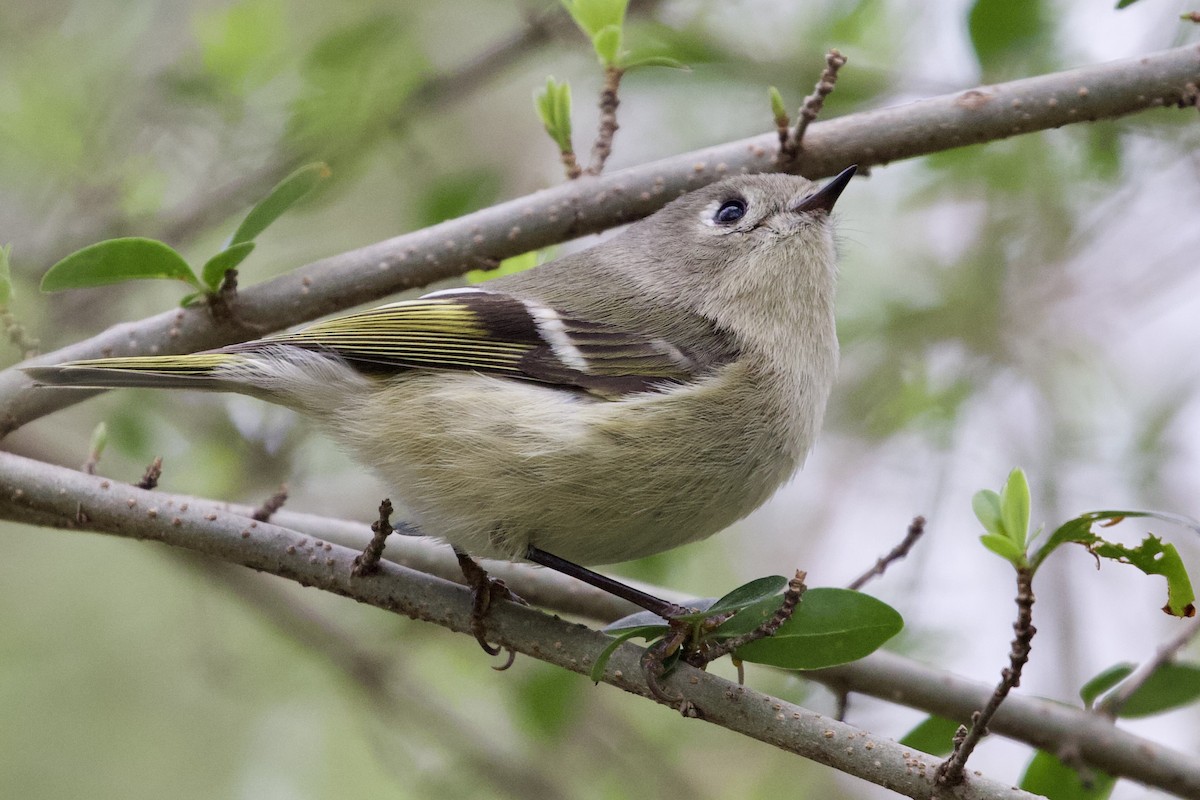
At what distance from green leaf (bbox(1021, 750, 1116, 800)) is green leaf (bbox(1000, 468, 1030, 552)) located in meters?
0.87

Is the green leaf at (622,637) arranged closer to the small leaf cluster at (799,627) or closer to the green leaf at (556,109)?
the small leaf cluster at (799,627)

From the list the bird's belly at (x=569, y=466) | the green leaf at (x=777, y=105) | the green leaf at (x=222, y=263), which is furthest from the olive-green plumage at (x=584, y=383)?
the green leaf at (x=777, y=105)

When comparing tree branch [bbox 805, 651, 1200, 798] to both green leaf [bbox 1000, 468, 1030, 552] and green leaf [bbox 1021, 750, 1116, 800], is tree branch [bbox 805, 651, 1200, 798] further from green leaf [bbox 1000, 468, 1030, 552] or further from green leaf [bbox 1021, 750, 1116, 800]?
green leaf [bbox 1000, 468, 1030, 552]

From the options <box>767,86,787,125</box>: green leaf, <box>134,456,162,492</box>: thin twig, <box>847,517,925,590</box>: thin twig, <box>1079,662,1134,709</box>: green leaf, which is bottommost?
<box>134,456,162,492</box>: thin twig

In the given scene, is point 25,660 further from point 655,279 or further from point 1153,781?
point 1153,781

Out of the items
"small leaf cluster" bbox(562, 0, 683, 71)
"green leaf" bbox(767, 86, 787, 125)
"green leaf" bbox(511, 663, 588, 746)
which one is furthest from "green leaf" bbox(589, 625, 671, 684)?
"green leaf" bbox(511, 663, 588, 746)

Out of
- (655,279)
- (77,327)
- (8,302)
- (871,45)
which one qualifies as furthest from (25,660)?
(871,45)

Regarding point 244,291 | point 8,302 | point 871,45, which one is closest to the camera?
point 8,302

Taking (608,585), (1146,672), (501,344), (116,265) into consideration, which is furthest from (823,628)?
(116,265)

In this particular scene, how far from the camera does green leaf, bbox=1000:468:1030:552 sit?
1412 mm

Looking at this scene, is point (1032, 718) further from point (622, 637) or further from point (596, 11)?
point (596, 11)

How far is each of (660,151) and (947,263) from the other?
100 cm

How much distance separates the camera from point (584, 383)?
200cm

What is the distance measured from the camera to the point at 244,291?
202 centimetres
